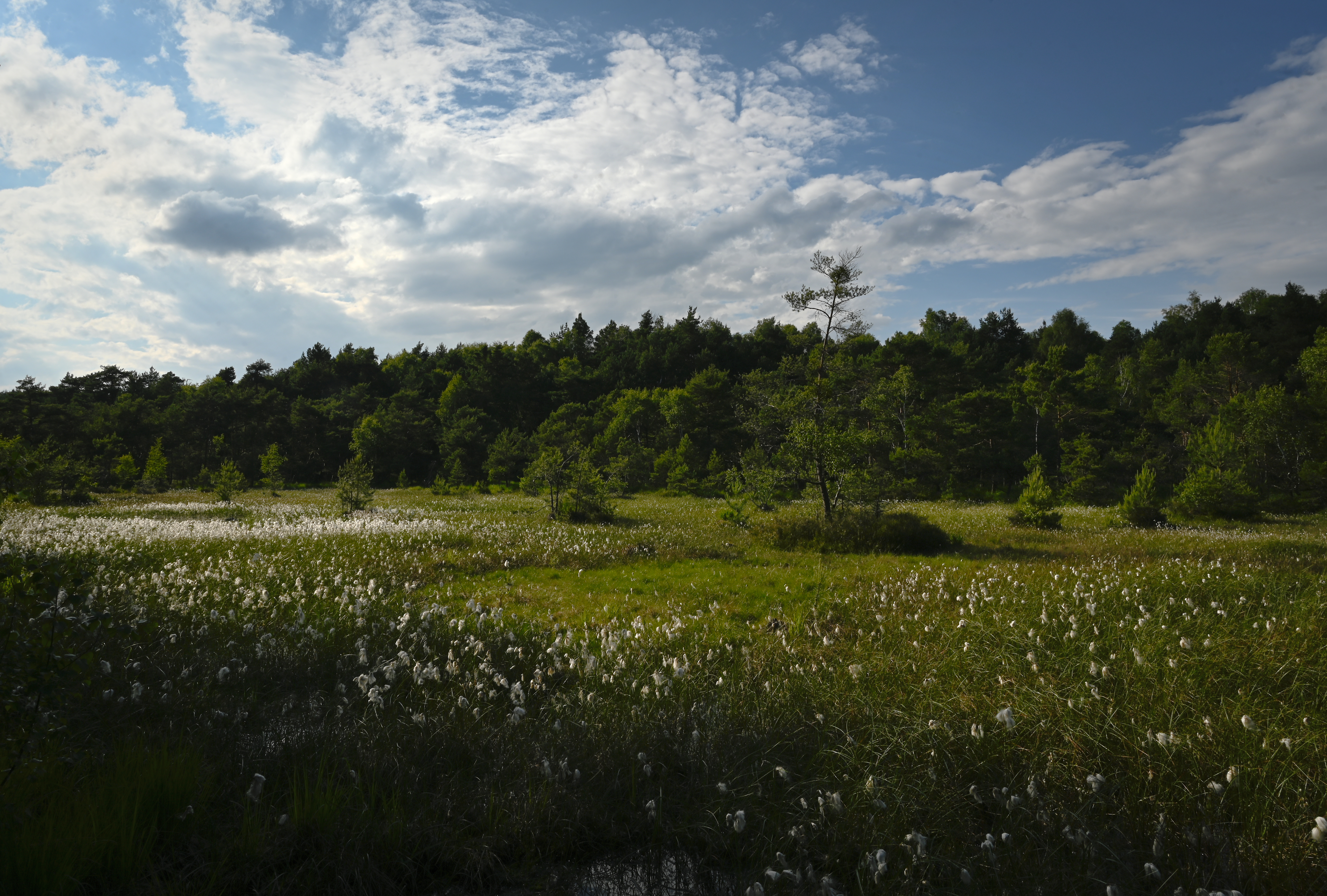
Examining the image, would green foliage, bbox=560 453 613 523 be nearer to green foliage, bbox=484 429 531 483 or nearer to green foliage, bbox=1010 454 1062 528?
green foliage, bbox=1010 454 1062 528

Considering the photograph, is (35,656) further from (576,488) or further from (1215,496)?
(1215,496)

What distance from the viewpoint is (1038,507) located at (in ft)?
66.0

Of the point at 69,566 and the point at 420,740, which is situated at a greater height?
the point at 69,566

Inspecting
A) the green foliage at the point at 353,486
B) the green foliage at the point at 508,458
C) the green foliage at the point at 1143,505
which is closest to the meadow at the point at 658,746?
the green foliage at the point at 353,486

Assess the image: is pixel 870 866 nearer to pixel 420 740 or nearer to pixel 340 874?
pixel 340 874

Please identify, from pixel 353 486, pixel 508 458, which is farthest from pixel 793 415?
pixel 508 458

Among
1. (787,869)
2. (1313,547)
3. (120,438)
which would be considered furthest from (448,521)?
(120,438)

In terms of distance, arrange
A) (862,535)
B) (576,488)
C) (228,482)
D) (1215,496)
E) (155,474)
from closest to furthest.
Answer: (862,535) < (576,488) < (1215,496) < (228,482) < (155,474)

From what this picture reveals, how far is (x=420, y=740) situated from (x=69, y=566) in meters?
2.19

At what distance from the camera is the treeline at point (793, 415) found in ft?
71.9

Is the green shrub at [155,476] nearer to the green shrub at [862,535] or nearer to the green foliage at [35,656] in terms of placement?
the green shrub at [862,535]

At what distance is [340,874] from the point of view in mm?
2758

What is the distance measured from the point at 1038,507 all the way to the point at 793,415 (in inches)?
398

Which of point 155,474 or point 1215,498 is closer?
point 1215,498
